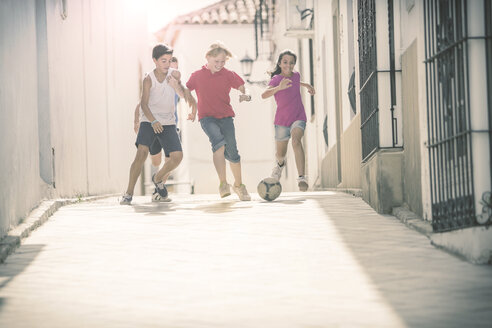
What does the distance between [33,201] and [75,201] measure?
2802mm

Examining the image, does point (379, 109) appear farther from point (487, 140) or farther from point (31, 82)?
point (31, 82)

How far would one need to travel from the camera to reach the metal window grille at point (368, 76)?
8430 millimetres

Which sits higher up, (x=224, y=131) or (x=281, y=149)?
(x=224, y=131)

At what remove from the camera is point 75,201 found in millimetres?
11539

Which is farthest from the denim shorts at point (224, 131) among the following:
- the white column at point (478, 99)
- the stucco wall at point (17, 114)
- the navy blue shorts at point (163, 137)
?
the white column at point (478, 99)

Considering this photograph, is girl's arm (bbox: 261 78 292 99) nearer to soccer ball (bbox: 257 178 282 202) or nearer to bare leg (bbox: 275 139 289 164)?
bare leg (bbox: 275 139 289 164)

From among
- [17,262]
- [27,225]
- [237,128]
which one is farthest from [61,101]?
[237,128]

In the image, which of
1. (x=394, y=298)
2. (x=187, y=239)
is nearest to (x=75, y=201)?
(x=187, y=239)

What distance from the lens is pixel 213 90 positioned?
413 inches

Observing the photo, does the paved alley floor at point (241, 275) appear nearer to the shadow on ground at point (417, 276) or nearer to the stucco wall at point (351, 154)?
the shadow on ground at point (417, 276)

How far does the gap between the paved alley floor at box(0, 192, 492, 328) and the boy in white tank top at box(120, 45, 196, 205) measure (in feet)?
6.96

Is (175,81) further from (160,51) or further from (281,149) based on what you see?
(281,149)

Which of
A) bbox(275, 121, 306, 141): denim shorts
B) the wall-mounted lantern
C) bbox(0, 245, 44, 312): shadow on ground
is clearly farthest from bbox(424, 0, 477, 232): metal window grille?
the wall-mounted lantern

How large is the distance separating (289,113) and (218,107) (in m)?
1.36
